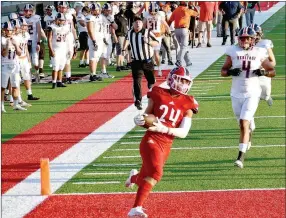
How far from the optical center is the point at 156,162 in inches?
360

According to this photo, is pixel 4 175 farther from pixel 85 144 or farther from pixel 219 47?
pixel 219 47

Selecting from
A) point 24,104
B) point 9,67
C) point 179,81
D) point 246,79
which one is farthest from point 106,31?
point 179,81

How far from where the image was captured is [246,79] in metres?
11.7

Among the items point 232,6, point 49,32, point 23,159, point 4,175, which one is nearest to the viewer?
point 4,175

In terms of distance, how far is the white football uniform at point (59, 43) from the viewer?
19.9 m

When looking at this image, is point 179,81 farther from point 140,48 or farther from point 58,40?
point 58,40

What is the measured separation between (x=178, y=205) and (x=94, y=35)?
12.0m

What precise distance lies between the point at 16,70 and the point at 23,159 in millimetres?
4687

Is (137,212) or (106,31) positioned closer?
(137,212)

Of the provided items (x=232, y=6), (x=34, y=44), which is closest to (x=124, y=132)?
(x=34, y=44)

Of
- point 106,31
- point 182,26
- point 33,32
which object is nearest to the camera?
point 33,32

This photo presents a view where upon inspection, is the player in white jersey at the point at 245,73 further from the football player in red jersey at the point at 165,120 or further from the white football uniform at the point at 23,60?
the white football uniform at the point at 23,60

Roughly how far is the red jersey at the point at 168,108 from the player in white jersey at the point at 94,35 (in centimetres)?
1182

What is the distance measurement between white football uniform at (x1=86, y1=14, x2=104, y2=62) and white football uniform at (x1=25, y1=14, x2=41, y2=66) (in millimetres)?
1438
